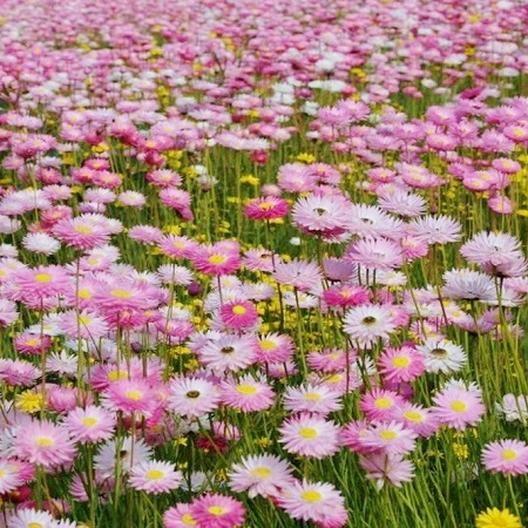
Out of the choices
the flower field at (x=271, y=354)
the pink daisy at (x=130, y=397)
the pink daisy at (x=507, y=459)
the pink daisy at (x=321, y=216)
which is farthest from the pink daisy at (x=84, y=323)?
the pink daisy at (x=507, y=459)

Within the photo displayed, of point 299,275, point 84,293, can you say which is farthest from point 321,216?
point 84,293

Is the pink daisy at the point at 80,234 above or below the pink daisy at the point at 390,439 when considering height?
above

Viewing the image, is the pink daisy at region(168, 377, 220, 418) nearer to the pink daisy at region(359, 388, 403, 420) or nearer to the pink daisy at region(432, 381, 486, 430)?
the pink daisy at region(359, 388, 403, 420)

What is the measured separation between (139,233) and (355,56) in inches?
139

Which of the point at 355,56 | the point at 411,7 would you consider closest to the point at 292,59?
the point at 355,56

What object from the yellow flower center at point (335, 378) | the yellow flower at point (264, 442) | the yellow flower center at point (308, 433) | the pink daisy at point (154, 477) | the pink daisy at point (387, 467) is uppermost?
the yellow flower center at point (308, 433)

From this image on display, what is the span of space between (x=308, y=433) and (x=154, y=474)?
25 cm

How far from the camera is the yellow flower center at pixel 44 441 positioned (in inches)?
61.0

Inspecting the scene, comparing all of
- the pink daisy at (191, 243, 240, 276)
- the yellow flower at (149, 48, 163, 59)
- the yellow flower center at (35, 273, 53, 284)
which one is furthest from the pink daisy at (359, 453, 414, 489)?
the yellow flower at (149, 48, 163, 59)

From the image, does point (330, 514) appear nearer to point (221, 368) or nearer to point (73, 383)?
point (221, 368)

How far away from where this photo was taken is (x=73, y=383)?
2207mm

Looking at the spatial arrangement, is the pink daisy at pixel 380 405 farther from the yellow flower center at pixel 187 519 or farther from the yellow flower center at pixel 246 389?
the yellow flower center at pixel 187 519

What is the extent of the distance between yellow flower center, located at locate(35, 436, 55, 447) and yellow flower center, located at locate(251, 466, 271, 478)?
32 centimetres

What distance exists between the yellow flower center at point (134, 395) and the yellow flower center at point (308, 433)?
261 millimetres
